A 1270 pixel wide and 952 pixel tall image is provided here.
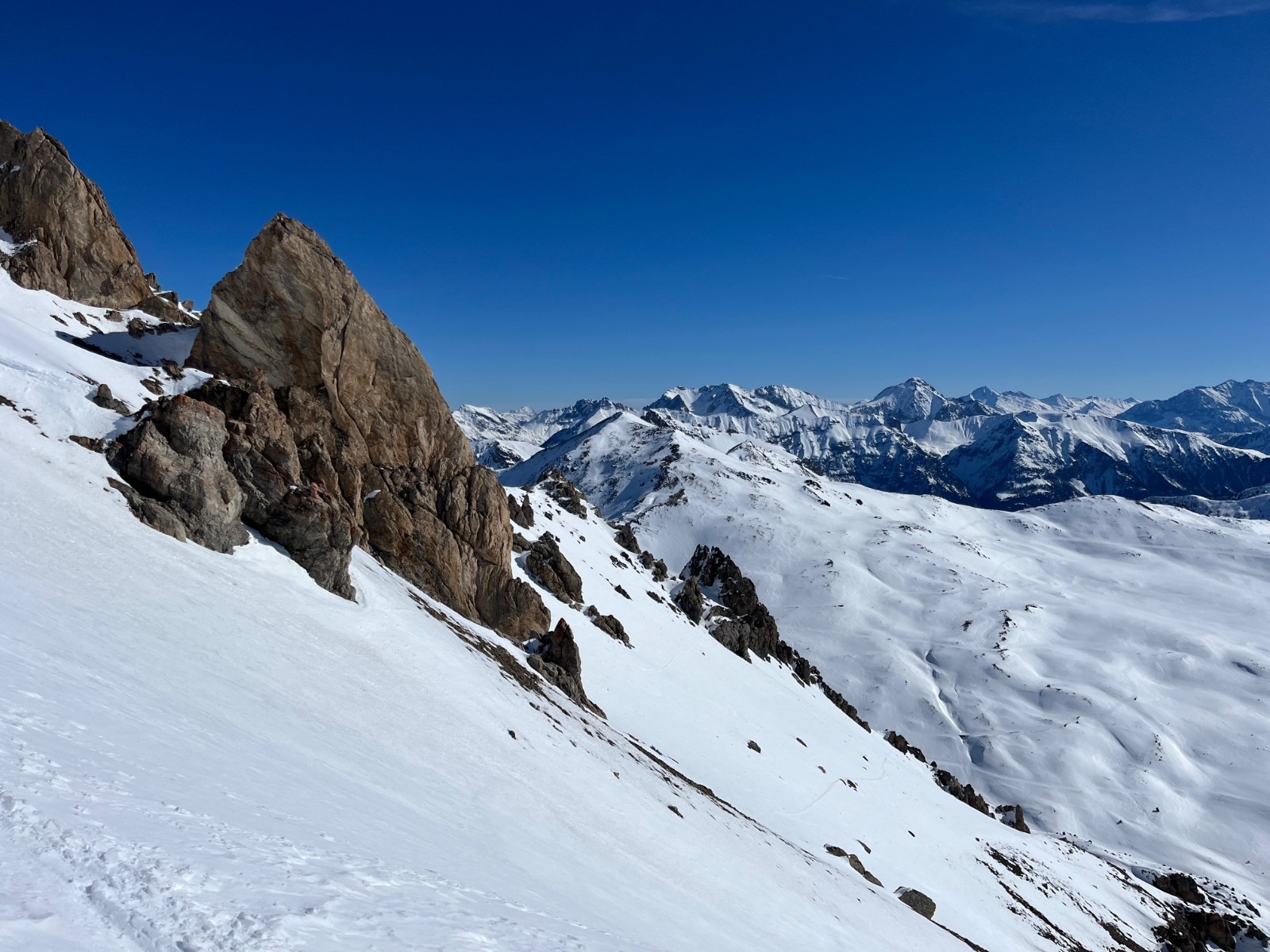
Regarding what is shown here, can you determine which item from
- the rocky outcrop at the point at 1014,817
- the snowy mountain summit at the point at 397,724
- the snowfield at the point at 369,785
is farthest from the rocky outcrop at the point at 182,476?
the rocky outcrop at the point at 1014,817

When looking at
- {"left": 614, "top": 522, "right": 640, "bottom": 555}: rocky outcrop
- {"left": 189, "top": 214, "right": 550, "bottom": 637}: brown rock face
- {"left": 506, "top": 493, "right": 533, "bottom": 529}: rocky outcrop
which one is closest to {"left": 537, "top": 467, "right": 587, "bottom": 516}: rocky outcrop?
{"left": 614, "top": 522, "right": 640, "bottom": 555}: rocky outcrop

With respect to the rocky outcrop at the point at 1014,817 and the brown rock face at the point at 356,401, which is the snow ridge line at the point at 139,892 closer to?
the brown rock face at the point at 356,401

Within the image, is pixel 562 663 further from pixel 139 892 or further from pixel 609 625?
pixel 139 892

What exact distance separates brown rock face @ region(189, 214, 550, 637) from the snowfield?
3762mm

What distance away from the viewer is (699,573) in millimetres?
99188

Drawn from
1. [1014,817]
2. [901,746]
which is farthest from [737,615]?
[1014,817]

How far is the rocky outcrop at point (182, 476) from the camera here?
2406cm

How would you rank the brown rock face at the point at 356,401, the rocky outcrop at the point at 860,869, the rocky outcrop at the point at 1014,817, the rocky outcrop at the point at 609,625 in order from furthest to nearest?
the rocky outcrop at the point at 1014,817 < the rocky outcrop at the point at 609,625 < the brown rock face at the point at 356,401 < the rocky outcrop at the point at 860,869

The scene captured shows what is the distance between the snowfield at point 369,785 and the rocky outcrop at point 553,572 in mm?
3206

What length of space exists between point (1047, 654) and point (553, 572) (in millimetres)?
106068

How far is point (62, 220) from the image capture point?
51.5 m

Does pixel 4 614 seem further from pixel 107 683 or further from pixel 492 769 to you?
pixel 492 769

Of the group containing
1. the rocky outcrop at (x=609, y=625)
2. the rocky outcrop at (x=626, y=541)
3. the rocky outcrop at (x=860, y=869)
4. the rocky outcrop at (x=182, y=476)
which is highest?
the rocky outcrop at (x=626, y=541)

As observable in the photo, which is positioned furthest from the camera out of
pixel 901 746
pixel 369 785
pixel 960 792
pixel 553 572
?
pixel 901 746
